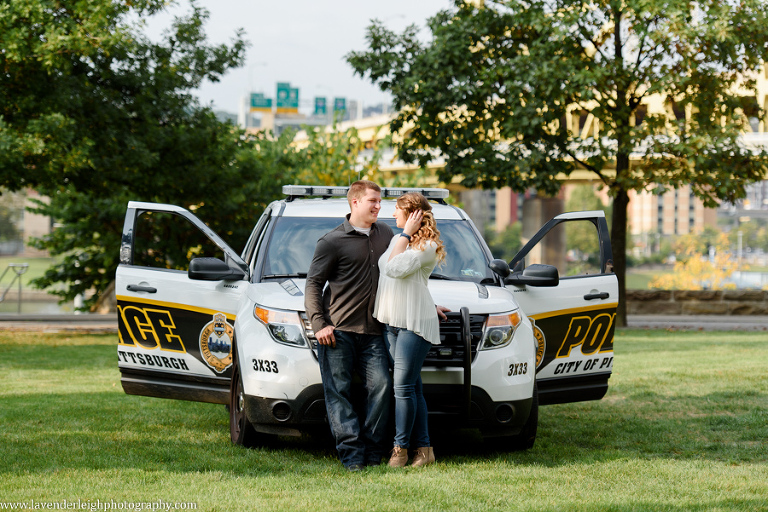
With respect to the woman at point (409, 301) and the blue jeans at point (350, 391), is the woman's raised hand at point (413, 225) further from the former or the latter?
the blue jeans at point (350, 391)

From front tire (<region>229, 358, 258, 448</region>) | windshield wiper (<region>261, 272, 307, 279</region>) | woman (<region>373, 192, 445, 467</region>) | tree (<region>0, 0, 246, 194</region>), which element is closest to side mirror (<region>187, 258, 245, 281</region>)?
windshield wiper (<region>261, 272, 307, 279</region>)

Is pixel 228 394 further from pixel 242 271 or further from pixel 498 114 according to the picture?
pixel 498 114

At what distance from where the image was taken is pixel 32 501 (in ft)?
16.8

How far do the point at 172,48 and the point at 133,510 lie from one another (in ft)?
54.6

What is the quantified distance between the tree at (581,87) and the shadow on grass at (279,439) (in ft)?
34.7

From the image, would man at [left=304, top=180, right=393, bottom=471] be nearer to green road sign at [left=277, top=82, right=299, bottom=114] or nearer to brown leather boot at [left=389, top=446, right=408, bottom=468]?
brown leather boot at [left=389, top=446, right=408, bottom=468]

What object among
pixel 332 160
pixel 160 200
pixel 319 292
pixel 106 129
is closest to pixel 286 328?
pixel 319 292

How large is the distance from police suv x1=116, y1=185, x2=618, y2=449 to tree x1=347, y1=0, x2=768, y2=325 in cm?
1219

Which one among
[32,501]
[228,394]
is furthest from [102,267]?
[32,501]

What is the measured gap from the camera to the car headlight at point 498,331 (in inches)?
252

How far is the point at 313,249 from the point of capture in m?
7.36

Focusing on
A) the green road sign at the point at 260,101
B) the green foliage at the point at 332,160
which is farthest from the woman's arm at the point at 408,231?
the green road sign at the point at 260,101

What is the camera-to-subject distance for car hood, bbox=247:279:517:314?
6422 millimetres

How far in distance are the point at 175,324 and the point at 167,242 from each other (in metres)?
17.6
